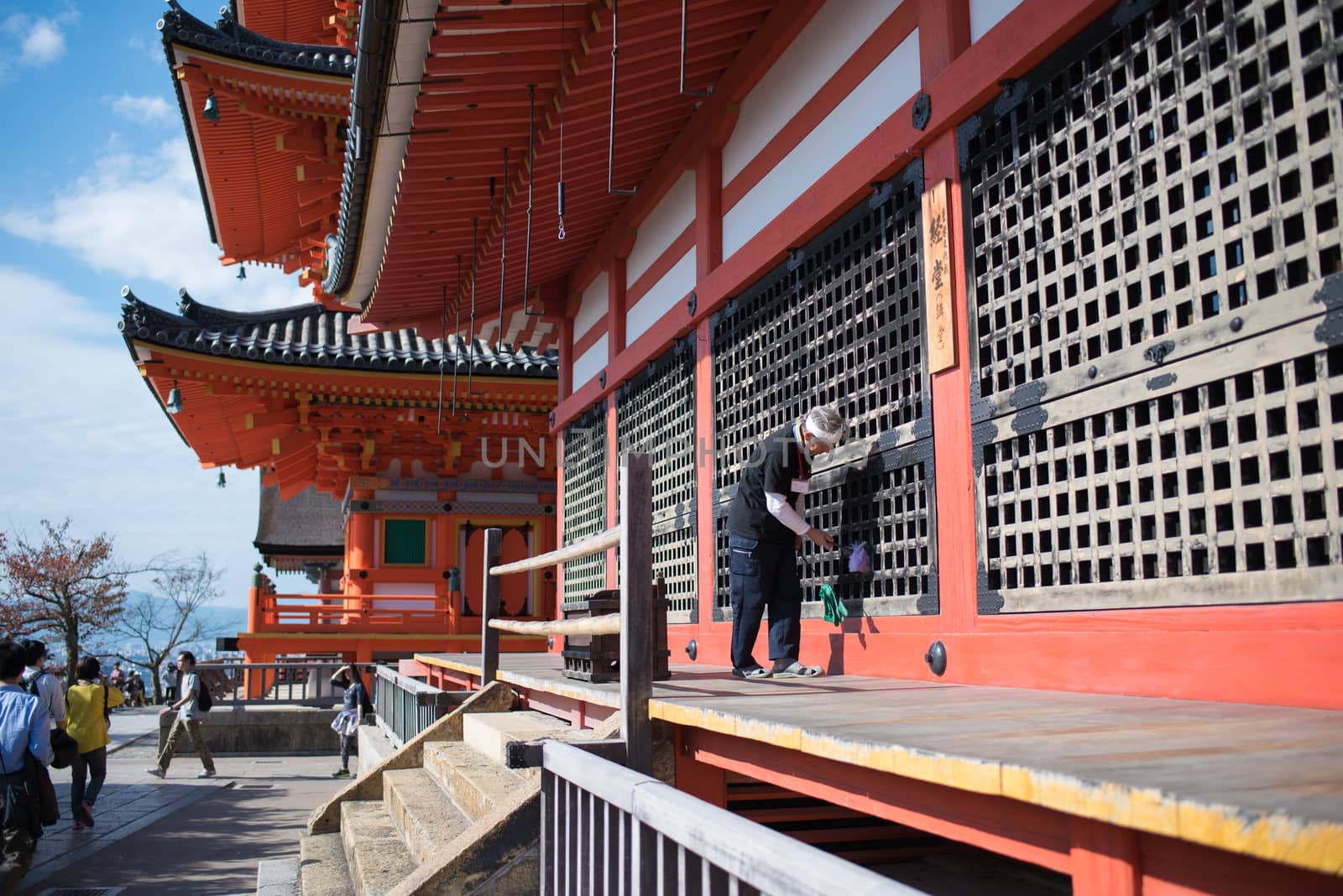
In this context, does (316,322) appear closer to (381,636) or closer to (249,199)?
(249,199)

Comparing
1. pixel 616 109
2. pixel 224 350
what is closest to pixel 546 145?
pixel 616 109

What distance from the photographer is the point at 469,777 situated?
4719 millimetres

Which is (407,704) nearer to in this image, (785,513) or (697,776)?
(785,513)

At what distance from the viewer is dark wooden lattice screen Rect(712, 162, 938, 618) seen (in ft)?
14.8

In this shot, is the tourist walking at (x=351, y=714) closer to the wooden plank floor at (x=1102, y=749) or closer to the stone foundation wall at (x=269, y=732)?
the stone foundation wall at (x=269, y=732)

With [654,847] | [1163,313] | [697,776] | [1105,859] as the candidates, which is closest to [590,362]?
[697,776]

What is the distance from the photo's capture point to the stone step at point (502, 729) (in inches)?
191

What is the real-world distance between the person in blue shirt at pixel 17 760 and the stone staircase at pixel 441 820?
1.31 meters

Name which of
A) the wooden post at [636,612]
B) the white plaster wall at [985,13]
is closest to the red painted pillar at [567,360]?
the white plaster wall at [985,13]

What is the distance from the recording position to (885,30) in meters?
4.87

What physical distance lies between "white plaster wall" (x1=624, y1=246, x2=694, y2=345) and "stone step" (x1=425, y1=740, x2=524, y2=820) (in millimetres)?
3395

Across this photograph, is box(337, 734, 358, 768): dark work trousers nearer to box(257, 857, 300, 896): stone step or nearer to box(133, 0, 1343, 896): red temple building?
box(133, 0, 1343, 896): red temple building

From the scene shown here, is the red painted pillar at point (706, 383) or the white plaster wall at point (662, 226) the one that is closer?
the red painted pillar at point (706, 383)

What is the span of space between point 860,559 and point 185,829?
7.36 m
